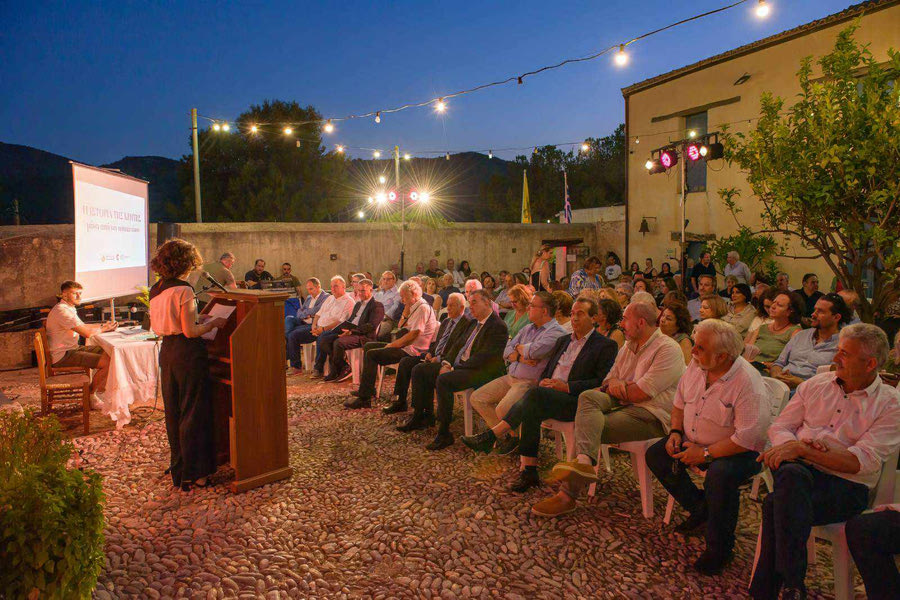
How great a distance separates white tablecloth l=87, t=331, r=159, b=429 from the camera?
490cm

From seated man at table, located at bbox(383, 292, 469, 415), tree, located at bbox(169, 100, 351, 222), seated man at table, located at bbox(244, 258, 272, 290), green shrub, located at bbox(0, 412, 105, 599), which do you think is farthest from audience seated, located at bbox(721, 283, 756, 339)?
tree, located at bbox(169, 100, 351, 222)

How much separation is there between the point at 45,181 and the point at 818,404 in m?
51.1

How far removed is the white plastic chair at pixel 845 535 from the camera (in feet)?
7.40

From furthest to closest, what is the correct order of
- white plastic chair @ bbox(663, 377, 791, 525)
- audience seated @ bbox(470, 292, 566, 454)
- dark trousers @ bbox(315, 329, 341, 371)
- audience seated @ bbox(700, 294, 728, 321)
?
dark trousers @ bbox(315, 329, 341, 371)
audience seated @ bbox(700, 294, 728, 321)
audience seated @ bbox(470, 292, 566, 454)
white plastic chair @ bbox(663, 377, 791, 525)

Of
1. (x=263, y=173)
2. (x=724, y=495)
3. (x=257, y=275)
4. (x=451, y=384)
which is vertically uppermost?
(x=263, y=173)

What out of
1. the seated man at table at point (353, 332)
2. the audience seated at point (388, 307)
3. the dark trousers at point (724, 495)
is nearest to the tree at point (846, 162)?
the dark trousers at point (724, 495)

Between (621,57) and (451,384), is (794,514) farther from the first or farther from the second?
(621,57)

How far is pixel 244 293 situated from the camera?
376cm

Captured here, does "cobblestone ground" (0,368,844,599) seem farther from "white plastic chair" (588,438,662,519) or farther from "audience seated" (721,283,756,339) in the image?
"audience seated" (721,283,756,339)

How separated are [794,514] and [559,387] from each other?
5.27ft

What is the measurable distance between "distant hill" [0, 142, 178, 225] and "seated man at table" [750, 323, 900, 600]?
35.2 m

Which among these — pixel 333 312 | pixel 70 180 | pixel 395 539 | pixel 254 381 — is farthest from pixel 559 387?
pixel 70 180

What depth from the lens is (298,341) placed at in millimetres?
7535

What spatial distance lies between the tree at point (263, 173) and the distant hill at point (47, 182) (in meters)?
12.4
